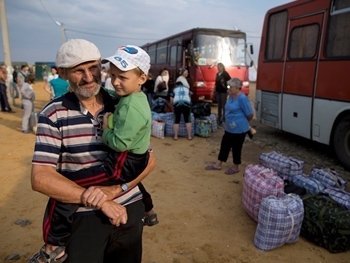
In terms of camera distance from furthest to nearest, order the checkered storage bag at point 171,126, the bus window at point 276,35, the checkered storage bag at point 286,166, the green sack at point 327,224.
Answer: the checkered storage bag at point 171,126 < the bus window at point 276,35 < the checkered storage bag at point 286,166 < the green sack at point 327,224

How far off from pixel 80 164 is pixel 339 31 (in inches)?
253

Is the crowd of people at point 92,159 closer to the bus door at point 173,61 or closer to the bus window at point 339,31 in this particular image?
the bus window at point 339,31

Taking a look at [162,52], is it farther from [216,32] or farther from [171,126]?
[171,126]

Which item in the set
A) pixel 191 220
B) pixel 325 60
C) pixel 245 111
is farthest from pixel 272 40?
pixel 191 220

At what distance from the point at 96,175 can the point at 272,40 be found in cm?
798

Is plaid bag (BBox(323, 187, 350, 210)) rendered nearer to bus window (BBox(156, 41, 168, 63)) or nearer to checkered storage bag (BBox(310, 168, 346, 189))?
checkered storage bag (BBox(310, 168, 346, 189))

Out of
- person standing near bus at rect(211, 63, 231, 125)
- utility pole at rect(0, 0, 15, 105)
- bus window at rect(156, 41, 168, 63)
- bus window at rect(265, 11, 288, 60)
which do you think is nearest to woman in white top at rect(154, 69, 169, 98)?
person standing near bus at rect(211, 63, 231, 125)

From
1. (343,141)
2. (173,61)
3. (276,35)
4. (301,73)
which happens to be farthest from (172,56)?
(343,141)

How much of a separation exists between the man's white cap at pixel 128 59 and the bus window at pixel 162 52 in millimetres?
14764

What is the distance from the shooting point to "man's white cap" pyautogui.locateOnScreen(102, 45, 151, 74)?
1764 millimetres

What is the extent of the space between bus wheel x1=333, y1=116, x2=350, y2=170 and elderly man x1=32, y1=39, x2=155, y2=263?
18.8 ft

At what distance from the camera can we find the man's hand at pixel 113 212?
157cm

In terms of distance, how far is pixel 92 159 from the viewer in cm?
168

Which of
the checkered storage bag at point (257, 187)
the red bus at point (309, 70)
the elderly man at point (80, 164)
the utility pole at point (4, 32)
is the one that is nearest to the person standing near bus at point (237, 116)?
the checkered storage bag at point (257, 187)
